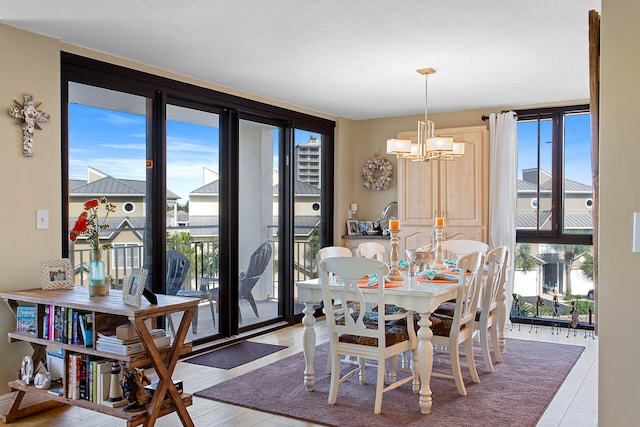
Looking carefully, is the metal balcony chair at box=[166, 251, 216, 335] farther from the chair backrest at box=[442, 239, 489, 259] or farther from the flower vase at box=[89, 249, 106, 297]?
the chair backrest at box=[442, 239, 489, 259]

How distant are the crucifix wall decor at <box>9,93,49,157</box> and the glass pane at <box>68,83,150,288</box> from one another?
45 cm

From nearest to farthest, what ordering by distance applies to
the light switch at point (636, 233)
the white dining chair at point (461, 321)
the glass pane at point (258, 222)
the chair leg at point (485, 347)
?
1. the light switch at point (636, 233)
2. the white dining chair at point (461, 321)
3. the chair leg at point (485, 347)
4. the glass pane at point (258, 222)

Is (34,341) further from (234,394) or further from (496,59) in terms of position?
(496,59)

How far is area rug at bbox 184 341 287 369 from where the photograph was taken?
4539 mm

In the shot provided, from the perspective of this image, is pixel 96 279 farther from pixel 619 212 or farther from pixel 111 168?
pixel 619 212

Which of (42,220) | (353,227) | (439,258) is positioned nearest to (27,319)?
(42,220)

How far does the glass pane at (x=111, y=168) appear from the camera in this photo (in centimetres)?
402

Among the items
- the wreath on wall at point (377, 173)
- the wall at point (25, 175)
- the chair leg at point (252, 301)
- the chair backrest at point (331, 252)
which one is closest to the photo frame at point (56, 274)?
the wall at point (25, 175)

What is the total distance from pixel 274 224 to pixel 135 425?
336cm

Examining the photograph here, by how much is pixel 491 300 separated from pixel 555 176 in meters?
2.30

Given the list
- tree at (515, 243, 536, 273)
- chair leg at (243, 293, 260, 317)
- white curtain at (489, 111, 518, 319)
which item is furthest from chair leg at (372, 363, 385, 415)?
tree at (515, 243, 536, 273)

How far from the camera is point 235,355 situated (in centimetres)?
478

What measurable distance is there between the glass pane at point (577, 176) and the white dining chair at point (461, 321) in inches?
95.4

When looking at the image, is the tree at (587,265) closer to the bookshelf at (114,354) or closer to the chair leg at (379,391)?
the chair leg at (379,391)
